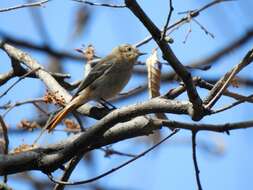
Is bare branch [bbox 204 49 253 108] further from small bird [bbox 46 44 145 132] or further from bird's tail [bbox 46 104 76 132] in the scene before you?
small bird [bbox 46 44 145 132]

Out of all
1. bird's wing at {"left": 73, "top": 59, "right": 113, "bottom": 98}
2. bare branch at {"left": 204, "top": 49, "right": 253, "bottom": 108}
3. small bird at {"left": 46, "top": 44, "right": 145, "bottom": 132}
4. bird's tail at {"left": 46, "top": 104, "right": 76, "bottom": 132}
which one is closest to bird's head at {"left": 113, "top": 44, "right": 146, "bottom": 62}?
small bird at {"left": 46, "top": 44, "right": 145, "bottom": 132}

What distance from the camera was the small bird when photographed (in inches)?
183

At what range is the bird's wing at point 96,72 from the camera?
457 centimetres

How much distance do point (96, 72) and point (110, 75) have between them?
0.43ft

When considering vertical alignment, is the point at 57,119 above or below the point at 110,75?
below

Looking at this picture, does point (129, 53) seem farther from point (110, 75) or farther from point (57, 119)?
point (57, 119)

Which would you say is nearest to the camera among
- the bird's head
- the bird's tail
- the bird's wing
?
the bird's tail

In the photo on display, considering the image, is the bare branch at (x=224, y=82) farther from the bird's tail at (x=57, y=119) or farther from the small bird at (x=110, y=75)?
the small bird at (x=110, y=75)

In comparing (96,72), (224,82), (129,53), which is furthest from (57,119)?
(224,82)

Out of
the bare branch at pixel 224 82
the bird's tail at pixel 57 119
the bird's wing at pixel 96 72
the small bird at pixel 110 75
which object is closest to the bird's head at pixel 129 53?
the small bird at pixel 110 75

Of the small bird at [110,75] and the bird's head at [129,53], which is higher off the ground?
the bird's head at [129,53]

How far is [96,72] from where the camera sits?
15.8 ft

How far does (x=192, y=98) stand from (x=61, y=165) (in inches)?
31.2

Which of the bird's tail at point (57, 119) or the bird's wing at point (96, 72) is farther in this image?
the bird's wing at point (96, 72)
